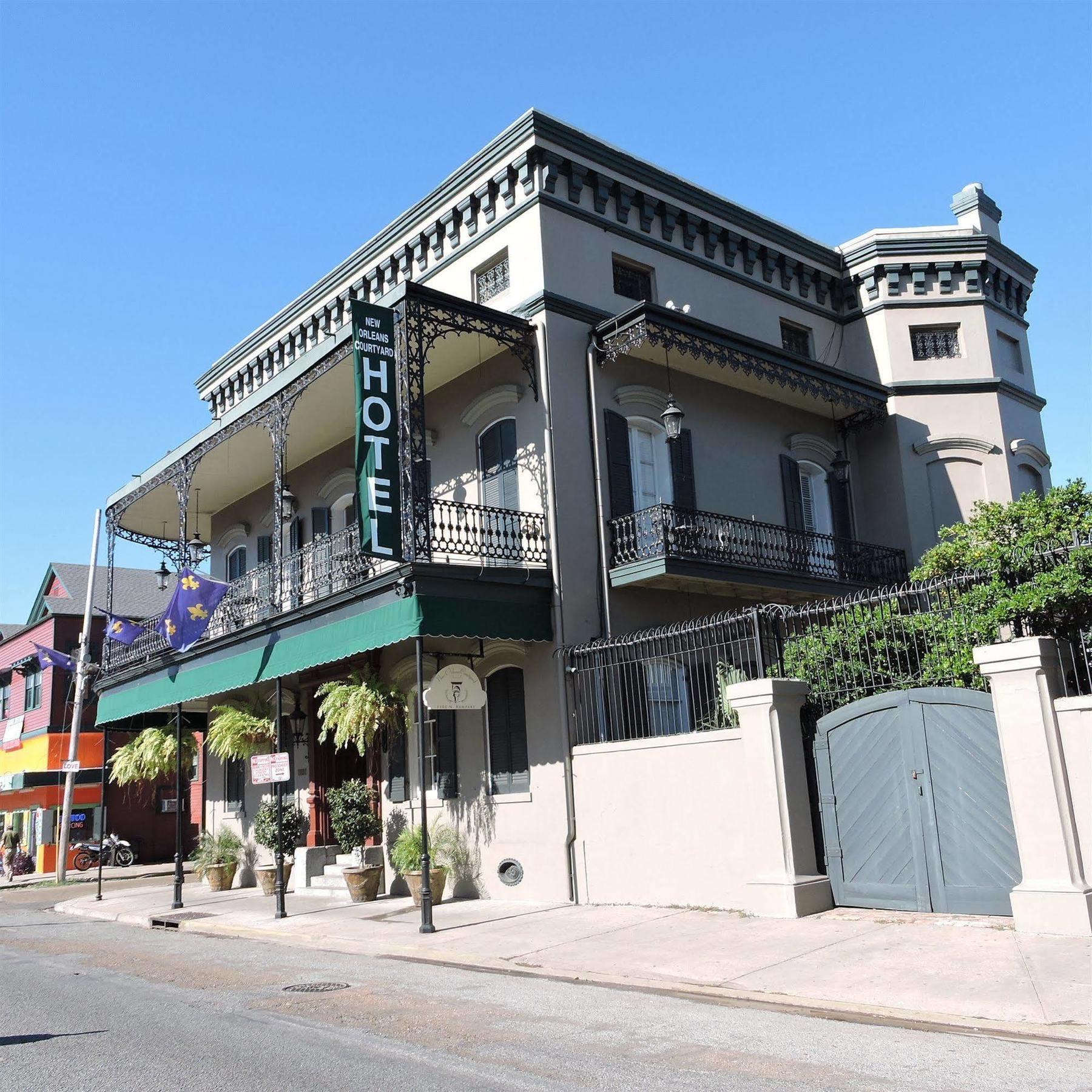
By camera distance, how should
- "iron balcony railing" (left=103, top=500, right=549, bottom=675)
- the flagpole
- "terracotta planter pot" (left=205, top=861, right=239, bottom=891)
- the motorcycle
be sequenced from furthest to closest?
the motorcycle
the flagpole
"terracotta planter pot" (left=205, top=861, right=239, bottom=891)
"iron balcony railing" (left=103, top=500, right=549, bottom=675)

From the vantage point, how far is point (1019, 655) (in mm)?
9734

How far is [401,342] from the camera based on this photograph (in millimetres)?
14586

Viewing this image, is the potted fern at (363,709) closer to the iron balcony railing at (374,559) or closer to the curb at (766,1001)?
the iron balcony railing at (374,559)

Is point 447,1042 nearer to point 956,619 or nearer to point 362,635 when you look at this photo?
point 956,619

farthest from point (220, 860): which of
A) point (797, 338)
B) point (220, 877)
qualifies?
point (797, 338)

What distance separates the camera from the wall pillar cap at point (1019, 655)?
9641 mm

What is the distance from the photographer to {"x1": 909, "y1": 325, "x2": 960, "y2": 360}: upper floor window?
2048 cm

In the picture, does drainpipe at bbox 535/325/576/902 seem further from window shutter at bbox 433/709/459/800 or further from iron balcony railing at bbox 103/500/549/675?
window shutter at bbox 433/709/459/800

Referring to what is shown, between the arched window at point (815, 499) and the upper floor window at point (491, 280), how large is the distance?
258 inches

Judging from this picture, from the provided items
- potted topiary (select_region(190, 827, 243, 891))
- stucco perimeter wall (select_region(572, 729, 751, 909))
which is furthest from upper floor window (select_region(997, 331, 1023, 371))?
Answer: potted topiary (select_region(190, 827, 243, 891))

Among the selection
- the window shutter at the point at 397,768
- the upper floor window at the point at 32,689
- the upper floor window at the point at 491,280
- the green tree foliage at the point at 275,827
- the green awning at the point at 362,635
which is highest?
the upper floor window at the point at 491,280

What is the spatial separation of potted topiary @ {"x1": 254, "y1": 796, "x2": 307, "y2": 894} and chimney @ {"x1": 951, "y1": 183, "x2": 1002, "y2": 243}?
1704cm

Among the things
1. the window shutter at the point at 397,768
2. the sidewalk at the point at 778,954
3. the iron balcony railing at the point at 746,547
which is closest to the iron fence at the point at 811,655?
the iron balcony railing at the point at 746,547

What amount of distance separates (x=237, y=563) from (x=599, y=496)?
11.6 meters
